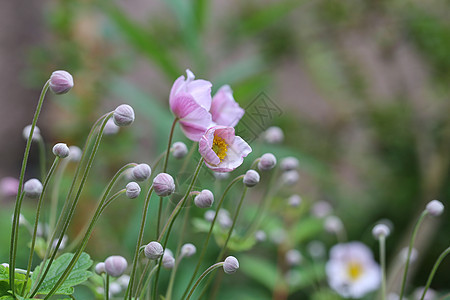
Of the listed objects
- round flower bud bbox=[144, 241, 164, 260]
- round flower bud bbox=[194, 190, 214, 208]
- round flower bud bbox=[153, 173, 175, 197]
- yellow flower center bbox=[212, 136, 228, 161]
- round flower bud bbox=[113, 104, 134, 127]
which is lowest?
round flower bud bbox=[144, 241, 164, 260]

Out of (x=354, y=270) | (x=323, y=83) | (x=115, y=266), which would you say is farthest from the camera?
(x=323, y=83)

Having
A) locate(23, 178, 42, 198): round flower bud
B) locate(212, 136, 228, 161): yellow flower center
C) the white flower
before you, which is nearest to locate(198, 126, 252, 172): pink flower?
locate(212, 136, 228, 161): yellow flower center

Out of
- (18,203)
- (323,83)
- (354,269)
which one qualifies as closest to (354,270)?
(354,269)

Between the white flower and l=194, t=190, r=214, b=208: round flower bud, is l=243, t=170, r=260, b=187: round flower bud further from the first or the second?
the white flower

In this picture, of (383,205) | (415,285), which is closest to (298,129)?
(383,205)

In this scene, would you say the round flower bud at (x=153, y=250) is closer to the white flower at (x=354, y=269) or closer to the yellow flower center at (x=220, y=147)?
the yellow flower center at (x=220, y=147)

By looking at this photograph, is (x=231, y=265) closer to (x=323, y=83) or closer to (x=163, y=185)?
(x=163, y=185)
